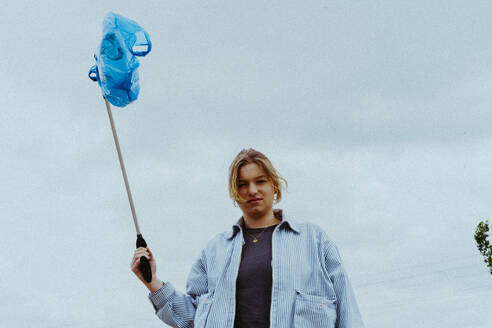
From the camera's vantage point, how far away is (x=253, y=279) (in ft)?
11.0

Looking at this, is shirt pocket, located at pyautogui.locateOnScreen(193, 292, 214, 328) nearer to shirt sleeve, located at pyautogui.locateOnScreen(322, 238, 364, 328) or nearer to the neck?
the neck

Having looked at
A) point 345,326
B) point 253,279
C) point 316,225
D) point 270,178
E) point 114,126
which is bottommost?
point 345,326

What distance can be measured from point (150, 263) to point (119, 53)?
4.70 feet

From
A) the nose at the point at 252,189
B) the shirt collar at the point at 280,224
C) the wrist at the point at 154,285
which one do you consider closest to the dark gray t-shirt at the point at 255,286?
the shirt collar at the point at 280,224

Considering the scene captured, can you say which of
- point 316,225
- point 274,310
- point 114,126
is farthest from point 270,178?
point 114,126

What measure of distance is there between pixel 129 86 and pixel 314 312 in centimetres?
195

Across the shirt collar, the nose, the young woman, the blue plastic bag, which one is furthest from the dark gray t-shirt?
the blue plastic bag

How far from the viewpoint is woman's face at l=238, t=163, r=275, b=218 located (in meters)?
3.52

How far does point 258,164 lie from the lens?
11.7 feet

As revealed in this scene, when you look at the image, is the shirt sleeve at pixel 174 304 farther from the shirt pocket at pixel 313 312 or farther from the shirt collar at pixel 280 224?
the shirt pocket at pixel 313 312

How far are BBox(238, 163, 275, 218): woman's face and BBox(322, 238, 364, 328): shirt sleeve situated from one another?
0.49 meters

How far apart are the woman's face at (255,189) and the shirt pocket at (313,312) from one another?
625 millimetres

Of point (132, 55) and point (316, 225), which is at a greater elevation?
point (132, 55)

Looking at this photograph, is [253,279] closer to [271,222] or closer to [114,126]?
[271,222]
